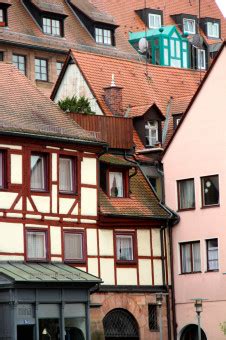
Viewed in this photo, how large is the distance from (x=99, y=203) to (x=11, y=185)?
5.30 m

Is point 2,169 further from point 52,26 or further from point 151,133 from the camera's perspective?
point 52,26

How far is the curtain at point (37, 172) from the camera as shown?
6378 centimetres

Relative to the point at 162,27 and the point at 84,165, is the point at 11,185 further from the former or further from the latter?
the point at 162,27

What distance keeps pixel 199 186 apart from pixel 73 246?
6.65 meters

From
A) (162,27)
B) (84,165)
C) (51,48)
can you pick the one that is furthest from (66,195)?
(162,27)

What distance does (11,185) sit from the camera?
62.6 meters

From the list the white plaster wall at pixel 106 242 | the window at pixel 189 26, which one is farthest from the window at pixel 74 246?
the window at pixel 189 26

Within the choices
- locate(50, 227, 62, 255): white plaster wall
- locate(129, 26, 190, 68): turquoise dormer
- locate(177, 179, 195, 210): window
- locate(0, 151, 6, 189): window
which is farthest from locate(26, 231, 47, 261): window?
locate(129, 26, 190, 68): turquoise dormer

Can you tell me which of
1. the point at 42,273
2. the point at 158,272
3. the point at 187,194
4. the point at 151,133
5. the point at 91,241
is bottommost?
the point at 42,273

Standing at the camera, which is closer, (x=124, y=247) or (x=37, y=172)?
(x=37, y=172)

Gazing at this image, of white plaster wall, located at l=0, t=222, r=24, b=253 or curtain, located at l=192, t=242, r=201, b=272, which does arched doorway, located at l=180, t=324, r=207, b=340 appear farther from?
white plaster wall, located at l=0, t=222, r=24, b=253

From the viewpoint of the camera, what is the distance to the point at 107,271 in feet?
218

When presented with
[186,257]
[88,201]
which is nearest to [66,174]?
[88,201]

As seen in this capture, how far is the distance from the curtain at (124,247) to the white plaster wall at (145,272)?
559mm
